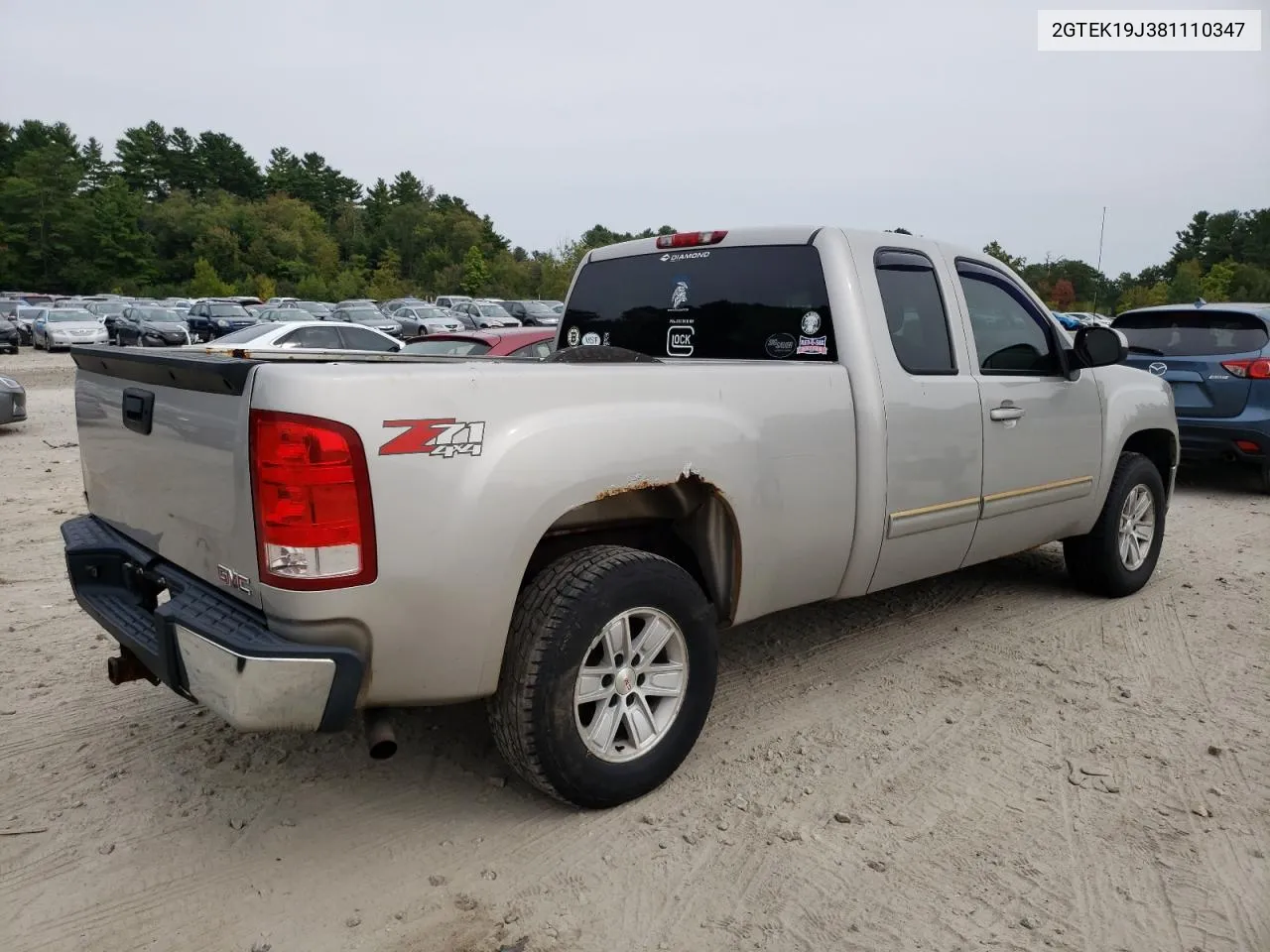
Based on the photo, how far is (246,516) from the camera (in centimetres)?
248

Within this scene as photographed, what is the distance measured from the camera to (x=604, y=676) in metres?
3.01

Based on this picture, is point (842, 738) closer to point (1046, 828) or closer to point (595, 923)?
point (1046, 828)

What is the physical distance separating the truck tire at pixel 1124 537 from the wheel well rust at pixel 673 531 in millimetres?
2777

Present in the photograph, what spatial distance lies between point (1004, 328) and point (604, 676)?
275cm

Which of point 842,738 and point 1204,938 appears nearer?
point 1204,938

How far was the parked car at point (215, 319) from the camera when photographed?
3189 cm

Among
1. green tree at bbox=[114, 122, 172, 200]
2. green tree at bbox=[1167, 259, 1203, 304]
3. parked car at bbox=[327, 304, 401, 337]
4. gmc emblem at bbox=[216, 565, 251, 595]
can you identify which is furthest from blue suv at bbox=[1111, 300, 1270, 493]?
green tree at bbox=[114, 122, 172, 200]

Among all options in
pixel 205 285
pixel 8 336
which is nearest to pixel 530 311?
pixel 8 336

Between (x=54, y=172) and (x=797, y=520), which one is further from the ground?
(x=54, y=172)

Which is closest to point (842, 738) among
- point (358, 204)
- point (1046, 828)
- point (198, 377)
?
point (1046, 828)

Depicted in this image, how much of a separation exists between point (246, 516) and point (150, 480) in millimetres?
749

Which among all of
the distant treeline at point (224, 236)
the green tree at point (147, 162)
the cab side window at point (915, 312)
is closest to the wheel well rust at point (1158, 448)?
the cab side window at point (915, 312)

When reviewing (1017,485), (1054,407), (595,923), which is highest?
(1054,407)

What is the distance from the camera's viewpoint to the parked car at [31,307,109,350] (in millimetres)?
30047
